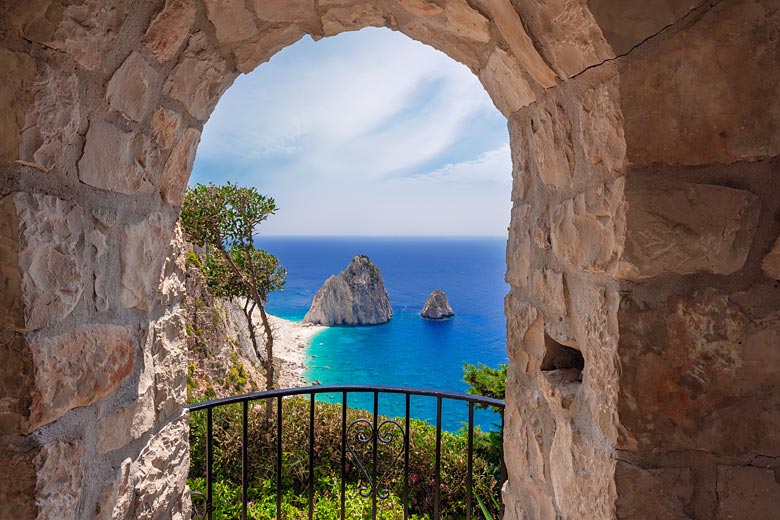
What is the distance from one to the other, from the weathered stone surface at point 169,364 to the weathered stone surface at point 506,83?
0.99 m

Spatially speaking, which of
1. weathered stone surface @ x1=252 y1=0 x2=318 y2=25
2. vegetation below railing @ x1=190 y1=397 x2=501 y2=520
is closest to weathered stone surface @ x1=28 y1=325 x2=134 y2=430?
weathered stone surface @ x1=252 y1=0 x2=318 y2=25

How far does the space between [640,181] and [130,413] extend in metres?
1.05

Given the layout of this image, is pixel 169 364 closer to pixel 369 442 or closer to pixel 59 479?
pixel 59 479

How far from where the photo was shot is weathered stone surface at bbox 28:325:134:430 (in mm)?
693

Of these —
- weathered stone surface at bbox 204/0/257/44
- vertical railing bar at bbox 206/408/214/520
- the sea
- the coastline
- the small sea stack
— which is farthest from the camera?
the small sea stack

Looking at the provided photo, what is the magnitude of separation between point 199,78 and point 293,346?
20277 millimetres

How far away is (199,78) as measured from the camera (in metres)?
1.02

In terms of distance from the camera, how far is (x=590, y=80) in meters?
0.70

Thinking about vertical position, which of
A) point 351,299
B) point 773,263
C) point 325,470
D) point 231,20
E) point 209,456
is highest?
point 231,20

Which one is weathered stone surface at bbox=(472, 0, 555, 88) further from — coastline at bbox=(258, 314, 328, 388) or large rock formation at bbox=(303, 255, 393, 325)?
large rock formation at bbox=(303, 255, 393, 325)

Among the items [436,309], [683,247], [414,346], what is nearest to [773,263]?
[683,247]

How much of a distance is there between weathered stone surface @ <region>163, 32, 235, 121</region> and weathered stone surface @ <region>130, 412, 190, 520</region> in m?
0.80

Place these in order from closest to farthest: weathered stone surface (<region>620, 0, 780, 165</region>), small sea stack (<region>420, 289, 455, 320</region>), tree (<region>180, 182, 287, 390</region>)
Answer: weathered stone surface (<region>620, 0, 780, 165</region>)
tree (<region>180, 182, 287, 390</region>)
small sea stack (<region>420, 289, 455, 320</region>)

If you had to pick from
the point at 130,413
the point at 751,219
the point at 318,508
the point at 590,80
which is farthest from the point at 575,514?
the point at 318,508
